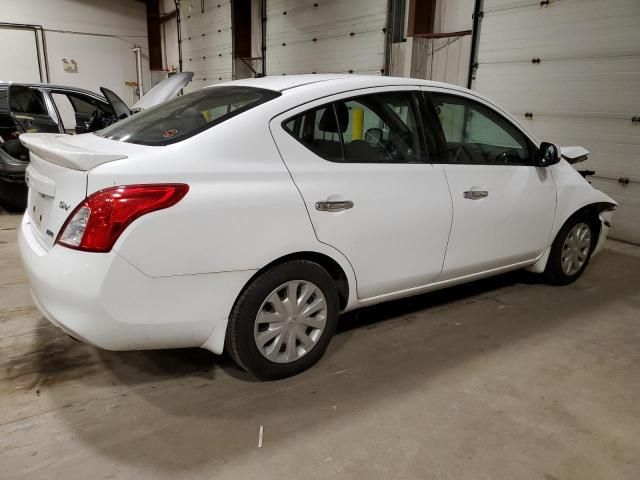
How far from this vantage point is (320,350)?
2.52 meters

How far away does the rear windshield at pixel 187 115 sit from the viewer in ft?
7.26

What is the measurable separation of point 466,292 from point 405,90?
168 cm

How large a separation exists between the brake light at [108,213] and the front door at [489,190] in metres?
1.65

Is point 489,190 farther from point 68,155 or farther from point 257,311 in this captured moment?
point 68,155

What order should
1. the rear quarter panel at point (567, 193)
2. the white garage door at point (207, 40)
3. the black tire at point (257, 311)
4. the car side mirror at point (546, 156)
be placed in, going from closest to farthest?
the black tire at point (257, 311) < the car side mirror at point (546, 156) < the rear quarter panel at point (567, 193) < the white garage door at point (207, 40)

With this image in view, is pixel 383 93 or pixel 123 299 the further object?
pixel 383 93

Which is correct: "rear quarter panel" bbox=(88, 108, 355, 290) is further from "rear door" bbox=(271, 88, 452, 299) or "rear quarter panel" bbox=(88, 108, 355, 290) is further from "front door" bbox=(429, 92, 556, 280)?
"front door" bbox=(429, 92, 556, 280)

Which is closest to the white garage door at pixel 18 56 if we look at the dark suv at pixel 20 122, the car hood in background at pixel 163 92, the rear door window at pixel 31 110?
the dark suv at pixel 20 122

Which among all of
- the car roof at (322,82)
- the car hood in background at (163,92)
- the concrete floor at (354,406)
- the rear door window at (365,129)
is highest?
the car hood in background at (163,92)

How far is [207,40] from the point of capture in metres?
14.8

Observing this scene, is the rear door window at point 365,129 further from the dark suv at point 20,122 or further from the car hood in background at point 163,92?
the dark suv at point 20,122

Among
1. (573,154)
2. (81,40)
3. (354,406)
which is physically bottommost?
(354,406)

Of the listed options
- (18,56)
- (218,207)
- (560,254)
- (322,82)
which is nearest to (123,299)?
(218,207)

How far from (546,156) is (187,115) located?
231 cm
